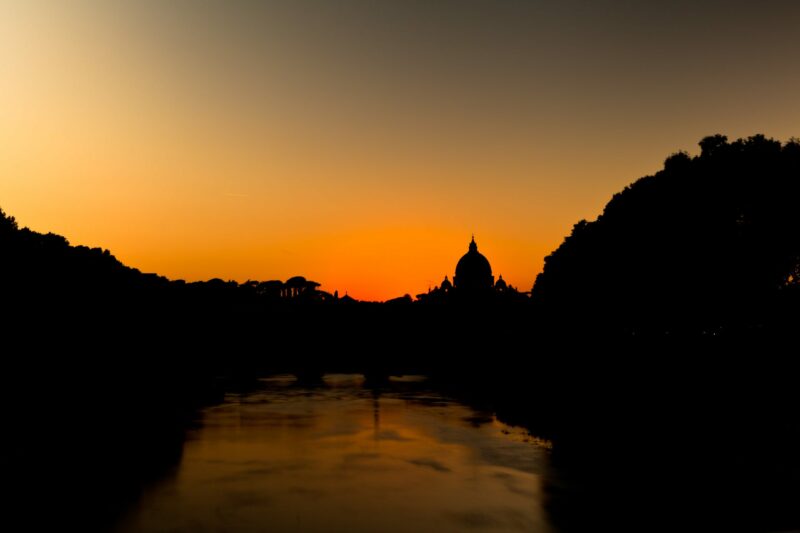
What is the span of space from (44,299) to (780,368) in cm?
4436

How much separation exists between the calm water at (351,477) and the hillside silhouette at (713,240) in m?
21.4

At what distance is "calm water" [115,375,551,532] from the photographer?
17859 mm

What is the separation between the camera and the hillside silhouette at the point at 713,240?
50125 mm

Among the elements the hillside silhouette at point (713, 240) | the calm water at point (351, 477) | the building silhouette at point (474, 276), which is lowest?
the calm water at point (351, 477)

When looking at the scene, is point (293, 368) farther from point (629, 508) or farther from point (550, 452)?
point (629, 508)

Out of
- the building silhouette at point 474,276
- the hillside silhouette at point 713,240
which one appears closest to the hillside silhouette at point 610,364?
the hillside silhouette at point 713,240

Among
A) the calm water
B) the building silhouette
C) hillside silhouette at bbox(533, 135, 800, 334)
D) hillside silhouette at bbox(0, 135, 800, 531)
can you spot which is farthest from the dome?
the calm water

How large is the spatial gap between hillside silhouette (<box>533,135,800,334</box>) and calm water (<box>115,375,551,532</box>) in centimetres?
2137

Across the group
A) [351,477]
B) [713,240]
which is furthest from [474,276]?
[351,477]

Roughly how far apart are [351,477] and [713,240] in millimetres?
37599

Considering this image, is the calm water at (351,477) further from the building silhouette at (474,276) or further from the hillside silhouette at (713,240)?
the building silhouette at (474,276)

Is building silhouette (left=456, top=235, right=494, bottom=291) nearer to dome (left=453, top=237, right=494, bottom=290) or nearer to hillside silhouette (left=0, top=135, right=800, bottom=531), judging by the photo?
dome (left=453, top=237, right=494, bottom=290)

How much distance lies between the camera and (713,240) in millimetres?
51625

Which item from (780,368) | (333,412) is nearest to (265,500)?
(333,412)
